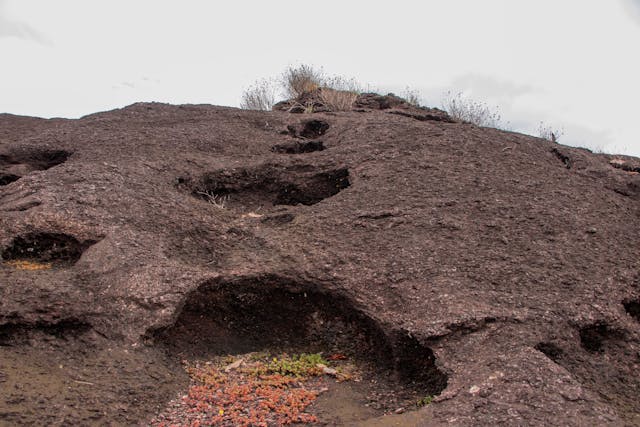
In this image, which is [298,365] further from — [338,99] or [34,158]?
[338,99]

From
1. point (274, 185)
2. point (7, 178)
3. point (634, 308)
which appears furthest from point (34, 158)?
point (634, 308)

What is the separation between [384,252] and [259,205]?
2462 millimetres

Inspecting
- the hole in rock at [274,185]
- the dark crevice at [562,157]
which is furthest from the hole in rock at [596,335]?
the dark crevice at [562,157]

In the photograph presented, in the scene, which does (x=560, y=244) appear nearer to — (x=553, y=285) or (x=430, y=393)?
(x=553, y=285)

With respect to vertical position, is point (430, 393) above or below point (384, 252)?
below

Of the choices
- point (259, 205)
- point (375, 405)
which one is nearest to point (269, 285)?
point (375, 405)

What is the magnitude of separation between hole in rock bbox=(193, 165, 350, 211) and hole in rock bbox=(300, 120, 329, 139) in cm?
188

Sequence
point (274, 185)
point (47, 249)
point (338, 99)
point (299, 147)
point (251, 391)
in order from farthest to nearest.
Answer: point (338, 99) → point (299, 147) → point (274, 185) → point (47, 249) → point (251, 391)

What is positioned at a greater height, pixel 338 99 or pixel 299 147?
pixel 338 99

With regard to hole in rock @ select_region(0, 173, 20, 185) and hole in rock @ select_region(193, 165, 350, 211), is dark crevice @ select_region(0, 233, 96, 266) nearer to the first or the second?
hole in rock @ select_region(193, 165, 350, 211)

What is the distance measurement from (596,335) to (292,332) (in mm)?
2680

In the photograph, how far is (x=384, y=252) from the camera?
624 cm

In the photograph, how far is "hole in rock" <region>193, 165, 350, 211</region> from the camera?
8.20 metres

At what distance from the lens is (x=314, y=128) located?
10320 mm
